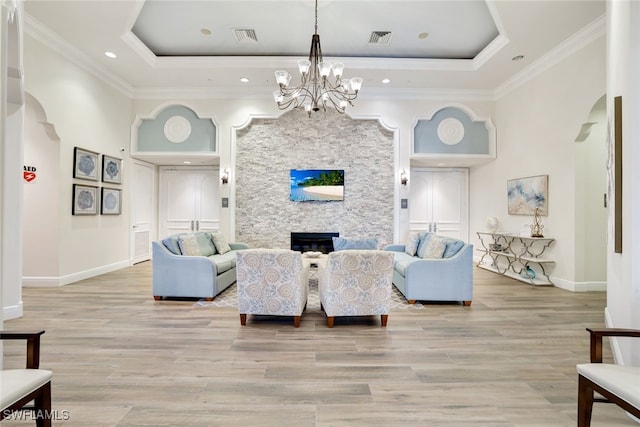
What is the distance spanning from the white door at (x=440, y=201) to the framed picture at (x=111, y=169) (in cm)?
645

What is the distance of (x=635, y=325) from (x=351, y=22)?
481 cm

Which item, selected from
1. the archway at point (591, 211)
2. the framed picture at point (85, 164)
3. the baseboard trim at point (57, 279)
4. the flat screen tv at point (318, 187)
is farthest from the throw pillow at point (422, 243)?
the framed picture at point (85, 164)

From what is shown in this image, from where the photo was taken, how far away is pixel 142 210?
283 inches

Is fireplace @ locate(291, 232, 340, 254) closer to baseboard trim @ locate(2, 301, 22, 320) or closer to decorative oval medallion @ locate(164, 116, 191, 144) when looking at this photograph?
decorative oval medallion @ locate(164, 116, 191, 144)

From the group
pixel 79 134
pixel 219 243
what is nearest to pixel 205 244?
pixel 219 243

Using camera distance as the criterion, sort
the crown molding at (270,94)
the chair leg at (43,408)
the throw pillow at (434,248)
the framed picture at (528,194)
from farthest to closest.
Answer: the crown molding at (270,94)
the framed picture at (528,194)
the throw pillow at (434,248)
the chair leg at (43,408)

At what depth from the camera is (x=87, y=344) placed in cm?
284

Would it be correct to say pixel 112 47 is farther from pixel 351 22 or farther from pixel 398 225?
pixel 398 225

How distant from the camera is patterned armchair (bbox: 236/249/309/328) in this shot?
3.25 metres

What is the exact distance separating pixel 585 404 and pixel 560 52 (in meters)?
5.46

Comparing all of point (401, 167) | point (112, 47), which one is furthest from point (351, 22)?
point (112, 47)

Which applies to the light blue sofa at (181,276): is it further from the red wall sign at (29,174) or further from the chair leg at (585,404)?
the chair leg at (585,404)

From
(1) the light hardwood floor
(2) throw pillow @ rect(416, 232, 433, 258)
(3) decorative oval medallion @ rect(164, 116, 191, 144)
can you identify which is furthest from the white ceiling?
(1) the light hardwood floor

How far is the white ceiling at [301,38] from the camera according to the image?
4.27 metres
